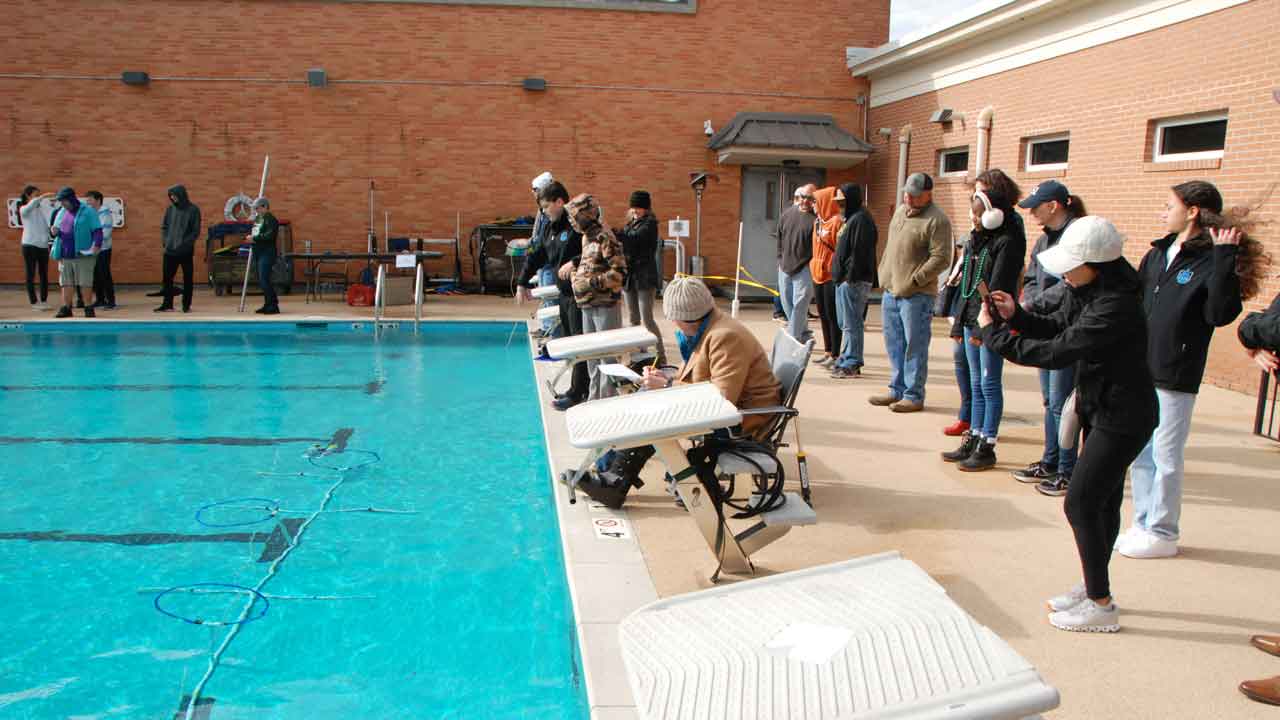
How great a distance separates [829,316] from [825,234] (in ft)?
2.61

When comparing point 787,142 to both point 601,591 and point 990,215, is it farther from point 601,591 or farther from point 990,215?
point 601,591

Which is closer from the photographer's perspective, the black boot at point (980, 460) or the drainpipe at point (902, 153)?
the black boot at point (980, 460)

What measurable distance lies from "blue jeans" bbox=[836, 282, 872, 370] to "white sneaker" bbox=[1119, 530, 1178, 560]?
413cm

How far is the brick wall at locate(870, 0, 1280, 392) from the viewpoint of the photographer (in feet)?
26.0

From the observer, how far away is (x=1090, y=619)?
3.24m

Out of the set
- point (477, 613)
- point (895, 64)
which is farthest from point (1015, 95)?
point (477, 613)

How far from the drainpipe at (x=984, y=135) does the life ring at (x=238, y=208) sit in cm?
1191

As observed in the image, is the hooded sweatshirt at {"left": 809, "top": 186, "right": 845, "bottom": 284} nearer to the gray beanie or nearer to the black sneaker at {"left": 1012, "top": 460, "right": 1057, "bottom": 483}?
the black sneaker at {"left": 1012, "top": 460, "right": 1057, "bottom": 483}

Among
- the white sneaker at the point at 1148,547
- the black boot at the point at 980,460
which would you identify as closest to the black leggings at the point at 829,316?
the black boot at the point at 980,460

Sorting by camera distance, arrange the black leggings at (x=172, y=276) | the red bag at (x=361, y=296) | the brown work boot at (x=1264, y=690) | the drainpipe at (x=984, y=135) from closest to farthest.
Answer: the brown work boot at (x=1264, y=690) < the drainpipe at (x=984, y=135) < the black leggings at (x=172, y=276) < the red bag at (x=361, y=296)

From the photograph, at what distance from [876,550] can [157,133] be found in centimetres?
1548

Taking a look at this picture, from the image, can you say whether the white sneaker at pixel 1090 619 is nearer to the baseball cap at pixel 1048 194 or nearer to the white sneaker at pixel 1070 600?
the white sneaker at pixel 1070 600

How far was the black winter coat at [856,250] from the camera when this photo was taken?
7.73 m

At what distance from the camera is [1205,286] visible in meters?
3.84
